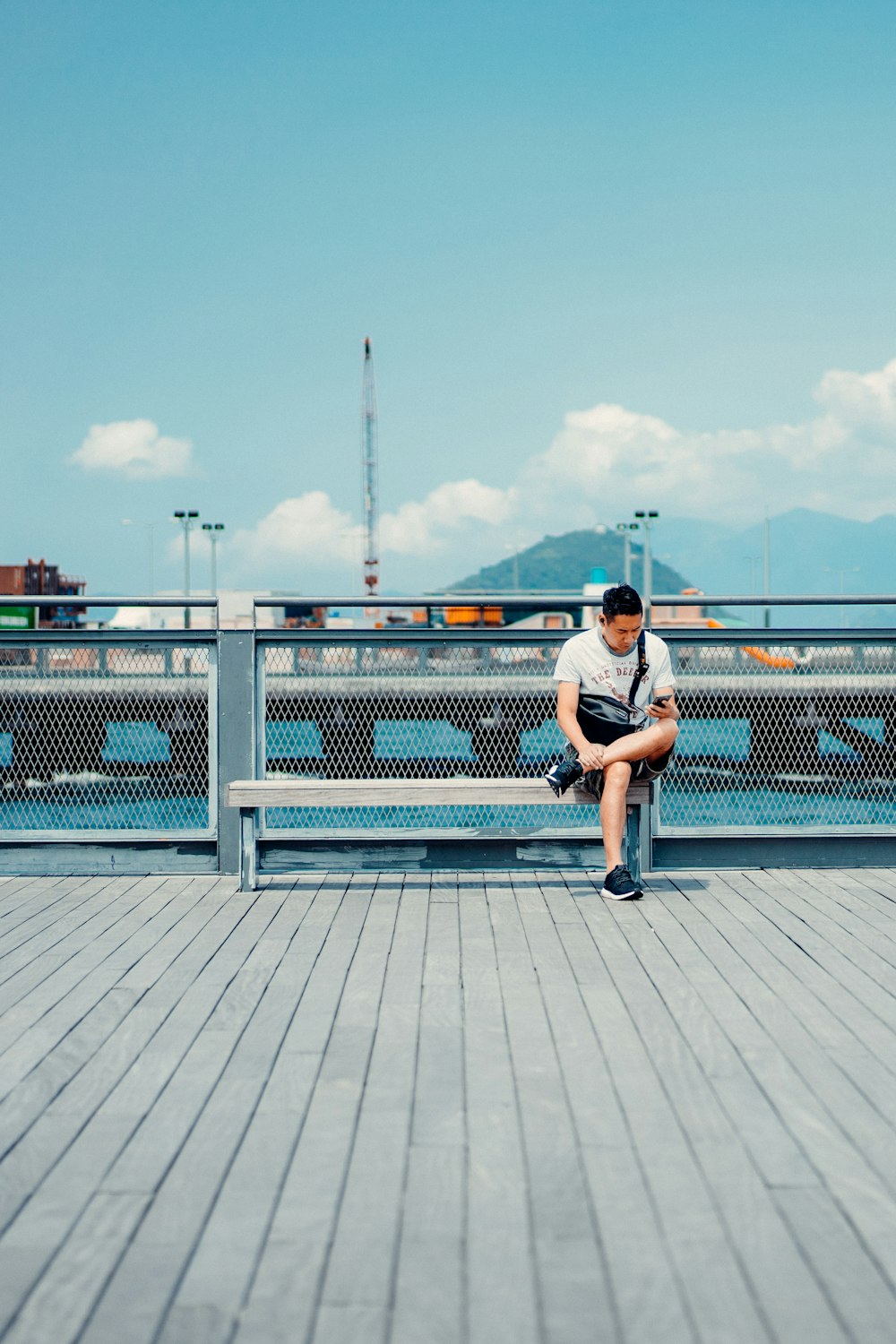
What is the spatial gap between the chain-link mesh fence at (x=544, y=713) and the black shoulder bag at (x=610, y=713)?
0.48 meters

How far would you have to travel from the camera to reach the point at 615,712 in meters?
5.75

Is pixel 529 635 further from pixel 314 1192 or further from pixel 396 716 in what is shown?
pixel 314 1192

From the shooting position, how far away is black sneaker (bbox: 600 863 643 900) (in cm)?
549

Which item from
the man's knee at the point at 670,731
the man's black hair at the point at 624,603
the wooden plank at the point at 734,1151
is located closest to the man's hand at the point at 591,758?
the man's knee at the point at 670,731

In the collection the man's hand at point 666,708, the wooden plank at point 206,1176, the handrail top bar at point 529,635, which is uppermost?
the handrail top bar at point 529,635

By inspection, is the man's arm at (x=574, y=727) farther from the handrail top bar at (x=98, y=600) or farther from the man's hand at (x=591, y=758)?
the handrail top bar at (x=98, y=600)

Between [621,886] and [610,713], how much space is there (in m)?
0.83

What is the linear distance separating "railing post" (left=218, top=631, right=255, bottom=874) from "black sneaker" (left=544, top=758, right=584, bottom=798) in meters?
1.62

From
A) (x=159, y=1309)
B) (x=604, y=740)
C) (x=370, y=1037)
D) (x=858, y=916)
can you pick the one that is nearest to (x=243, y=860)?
(x=604, y=740)

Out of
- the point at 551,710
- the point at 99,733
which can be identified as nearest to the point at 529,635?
the point at 551,710

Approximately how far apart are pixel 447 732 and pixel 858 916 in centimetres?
225

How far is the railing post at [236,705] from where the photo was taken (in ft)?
20.1

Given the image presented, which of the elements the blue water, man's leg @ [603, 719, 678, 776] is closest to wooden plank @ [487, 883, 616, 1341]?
man's leg @ [603, 719, 678, 776]

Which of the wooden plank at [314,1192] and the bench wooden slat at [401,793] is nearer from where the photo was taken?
the wooden plank at [314,1192]
